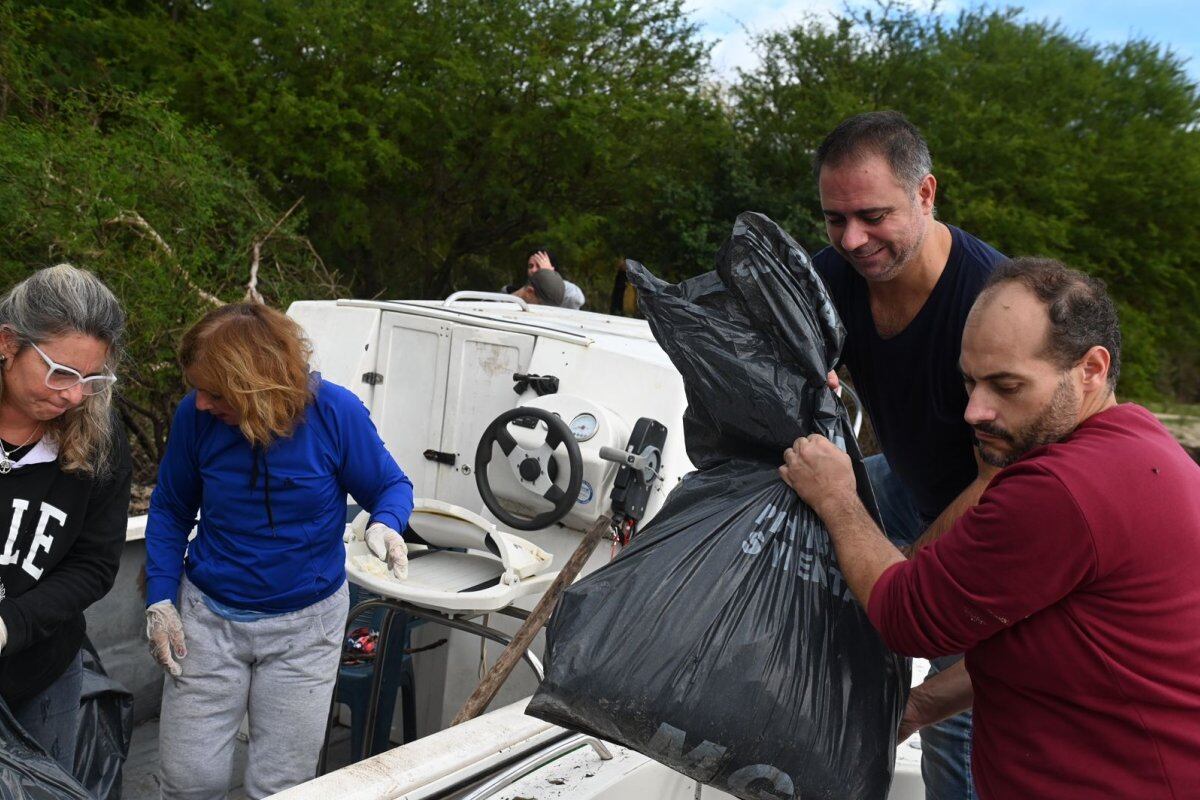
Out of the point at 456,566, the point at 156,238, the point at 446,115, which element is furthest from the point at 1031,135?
the point at 456,566

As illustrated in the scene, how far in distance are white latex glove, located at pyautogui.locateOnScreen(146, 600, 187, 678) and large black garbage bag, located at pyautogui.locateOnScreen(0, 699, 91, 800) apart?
59cm

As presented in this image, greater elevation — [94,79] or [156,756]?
[94,79]

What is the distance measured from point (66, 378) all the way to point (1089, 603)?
1.91 meters

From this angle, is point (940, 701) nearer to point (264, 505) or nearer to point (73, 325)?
point (264, 505)

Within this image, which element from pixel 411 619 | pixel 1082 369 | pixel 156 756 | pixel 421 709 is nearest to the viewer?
pixel 1082 369

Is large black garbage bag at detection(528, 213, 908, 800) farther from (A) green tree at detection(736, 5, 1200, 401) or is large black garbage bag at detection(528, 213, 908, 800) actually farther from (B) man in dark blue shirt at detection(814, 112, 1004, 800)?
(A) green tree at detection(736, 5, 1200, 401)

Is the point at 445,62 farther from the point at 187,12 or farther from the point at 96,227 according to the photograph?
the point at 96,227

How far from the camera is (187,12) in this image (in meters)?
10.6

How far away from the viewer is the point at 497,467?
3518 millimetres

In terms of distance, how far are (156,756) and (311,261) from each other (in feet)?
16.5

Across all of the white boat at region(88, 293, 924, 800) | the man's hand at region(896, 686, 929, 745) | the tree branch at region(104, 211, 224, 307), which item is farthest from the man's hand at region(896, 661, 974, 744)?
the tree branch at region(104, 211, 224, 307)

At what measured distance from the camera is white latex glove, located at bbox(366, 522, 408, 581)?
263cm

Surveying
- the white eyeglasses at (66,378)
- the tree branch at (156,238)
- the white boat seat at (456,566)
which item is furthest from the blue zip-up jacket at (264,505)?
the tree branch at (156,238)

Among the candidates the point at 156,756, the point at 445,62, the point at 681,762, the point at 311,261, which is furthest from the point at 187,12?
the point at 681,762
